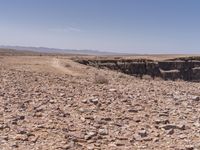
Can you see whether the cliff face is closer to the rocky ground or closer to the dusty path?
the dusty path

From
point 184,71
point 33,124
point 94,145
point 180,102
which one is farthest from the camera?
point 184,71

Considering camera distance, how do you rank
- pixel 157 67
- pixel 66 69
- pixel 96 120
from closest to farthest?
pixel 96 120 < pixel 66 69 < pixel 157 67

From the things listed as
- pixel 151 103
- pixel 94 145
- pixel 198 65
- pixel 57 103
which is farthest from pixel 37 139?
pixel 198 65

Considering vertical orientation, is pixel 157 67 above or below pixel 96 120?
below

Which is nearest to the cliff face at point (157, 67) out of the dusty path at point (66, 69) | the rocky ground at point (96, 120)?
the dusty path at point (66, 69)

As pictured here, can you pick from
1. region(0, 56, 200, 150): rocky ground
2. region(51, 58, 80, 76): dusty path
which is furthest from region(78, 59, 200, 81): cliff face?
region(0, 56, 200, 150): rocky ground

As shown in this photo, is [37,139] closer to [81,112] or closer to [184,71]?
[81,112]

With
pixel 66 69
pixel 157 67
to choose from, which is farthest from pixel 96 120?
pixel 157 67

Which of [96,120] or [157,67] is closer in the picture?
[96,120]

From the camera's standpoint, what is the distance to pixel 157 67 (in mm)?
53219

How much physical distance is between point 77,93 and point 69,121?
4.89m

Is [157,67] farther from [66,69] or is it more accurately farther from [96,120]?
[96,120]

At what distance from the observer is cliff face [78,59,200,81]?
49.1m

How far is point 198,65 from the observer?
5962cm
